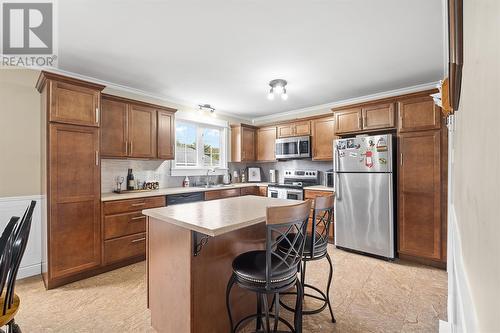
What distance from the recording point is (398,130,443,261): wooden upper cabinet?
9.85 feet

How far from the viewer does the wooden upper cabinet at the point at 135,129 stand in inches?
126

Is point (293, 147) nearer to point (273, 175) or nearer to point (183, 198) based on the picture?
point (273, 175)

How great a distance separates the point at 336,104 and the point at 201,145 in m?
2.64

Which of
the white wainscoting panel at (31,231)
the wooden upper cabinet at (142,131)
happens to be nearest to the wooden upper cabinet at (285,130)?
the wooden upper cabinet at (142,131)

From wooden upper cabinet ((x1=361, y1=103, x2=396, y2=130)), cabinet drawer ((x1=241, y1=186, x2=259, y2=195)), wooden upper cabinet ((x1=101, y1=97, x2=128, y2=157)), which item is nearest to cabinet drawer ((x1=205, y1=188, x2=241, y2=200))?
cabinet drawer ((x1=241, y1=186, x2=259, y2=195))

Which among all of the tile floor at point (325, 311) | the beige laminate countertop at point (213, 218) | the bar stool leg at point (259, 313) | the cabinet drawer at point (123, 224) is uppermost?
the beige laminate countertop at point (213, 218)

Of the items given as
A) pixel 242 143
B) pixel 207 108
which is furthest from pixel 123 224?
pixel 242 143

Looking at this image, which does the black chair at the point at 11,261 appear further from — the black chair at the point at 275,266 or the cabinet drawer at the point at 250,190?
the cabinet drawer at the point at 250,190

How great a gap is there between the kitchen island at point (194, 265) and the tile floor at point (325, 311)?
1.42ft

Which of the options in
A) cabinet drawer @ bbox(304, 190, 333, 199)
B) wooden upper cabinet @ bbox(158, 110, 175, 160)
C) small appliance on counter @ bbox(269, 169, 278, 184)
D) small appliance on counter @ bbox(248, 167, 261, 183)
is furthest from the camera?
small appliance on counter @ bbox(248, 167, 261, 183)

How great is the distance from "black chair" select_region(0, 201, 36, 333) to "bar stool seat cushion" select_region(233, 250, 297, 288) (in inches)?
47.5

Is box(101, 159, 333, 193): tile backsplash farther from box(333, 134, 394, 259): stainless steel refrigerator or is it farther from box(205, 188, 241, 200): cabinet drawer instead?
box(333, 134, 394, 259): stainless steel refrigerator

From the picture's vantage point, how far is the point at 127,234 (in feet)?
10.1

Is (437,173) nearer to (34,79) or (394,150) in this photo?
(394,150)
